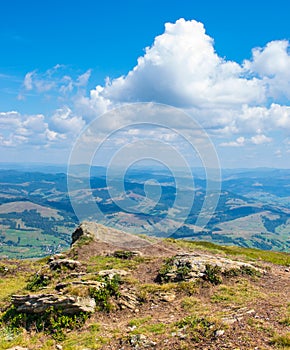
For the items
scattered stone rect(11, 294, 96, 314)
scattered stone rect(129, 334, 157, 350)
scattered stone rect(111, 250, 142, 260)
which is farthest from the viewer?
scattered stone rect(111, 250, 142, 260)

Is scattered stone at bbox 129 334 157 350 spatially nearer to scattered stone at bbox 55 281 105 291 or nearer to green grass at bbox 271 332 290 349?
green grass at bbox 271 332 290 349

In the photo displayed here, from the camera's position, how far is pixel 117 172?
118 ft

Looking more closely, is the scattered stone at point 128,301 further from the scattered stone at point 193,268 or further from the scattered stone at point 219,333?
the scattered stone at point 219,333

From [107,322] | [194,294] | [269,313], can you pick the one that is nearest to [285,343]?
[269,313]

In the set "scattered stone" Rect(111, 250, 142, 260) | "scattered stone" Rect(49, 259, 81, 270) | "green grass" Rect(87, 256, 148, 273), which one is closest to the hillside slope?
"scattered stone" Rect(49, 259, 81, 270)

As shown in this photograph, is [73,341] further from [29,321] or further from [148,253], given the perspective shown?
[148,253]

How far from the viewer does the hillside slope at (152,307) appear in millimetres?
15180

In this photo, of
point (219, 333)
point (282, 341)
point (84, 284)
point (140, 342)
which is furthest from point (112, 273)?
point (282, 341)

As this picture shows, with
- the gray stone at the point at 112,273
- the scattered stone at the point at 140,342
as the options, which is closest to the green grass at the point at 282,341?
the scattered stone at the point at 140,342

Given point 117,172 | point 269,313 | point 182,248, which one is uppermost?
point 117,172

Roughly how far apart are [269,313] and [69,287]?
13.5m

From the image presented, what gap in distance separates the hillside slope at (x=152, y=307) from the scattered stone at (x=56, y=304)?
61 mm

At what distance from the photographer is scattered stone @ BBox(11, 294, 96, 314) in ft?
63.5

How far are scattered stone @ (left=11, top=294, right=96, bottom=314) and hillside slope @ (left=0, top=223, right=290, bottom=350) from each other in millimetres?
61
